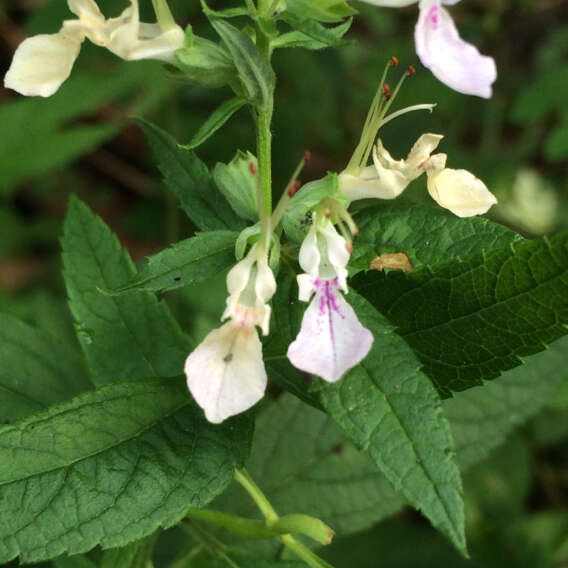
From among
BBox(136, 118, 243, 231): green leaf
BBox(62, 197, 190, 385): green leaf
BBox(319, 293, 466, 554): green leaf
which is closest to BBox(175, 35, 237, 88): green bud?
BBox(136, 118, 243, 231): green leaf

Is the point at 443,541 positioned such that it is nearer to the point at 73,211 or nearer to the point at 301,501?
the point at 301,501

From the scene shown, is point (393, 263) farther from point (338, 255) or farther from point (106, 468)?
point (106, 468)

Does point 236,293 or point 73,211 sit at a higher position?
point 236,293

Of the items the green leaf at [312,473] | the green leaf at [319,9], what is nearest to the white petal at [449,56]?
the green leaf at [319,9]

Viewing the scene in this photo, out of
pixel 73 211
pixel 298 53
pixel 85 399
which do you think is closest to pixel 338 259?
pixel 85 399

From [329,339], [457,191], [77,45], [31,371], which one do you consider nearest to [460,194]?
[457,191]

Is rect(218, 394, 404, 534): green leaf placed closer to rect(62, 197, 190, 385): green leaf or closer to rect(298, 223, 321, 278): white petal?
rect(62, 197, 190, 385): green leaf
